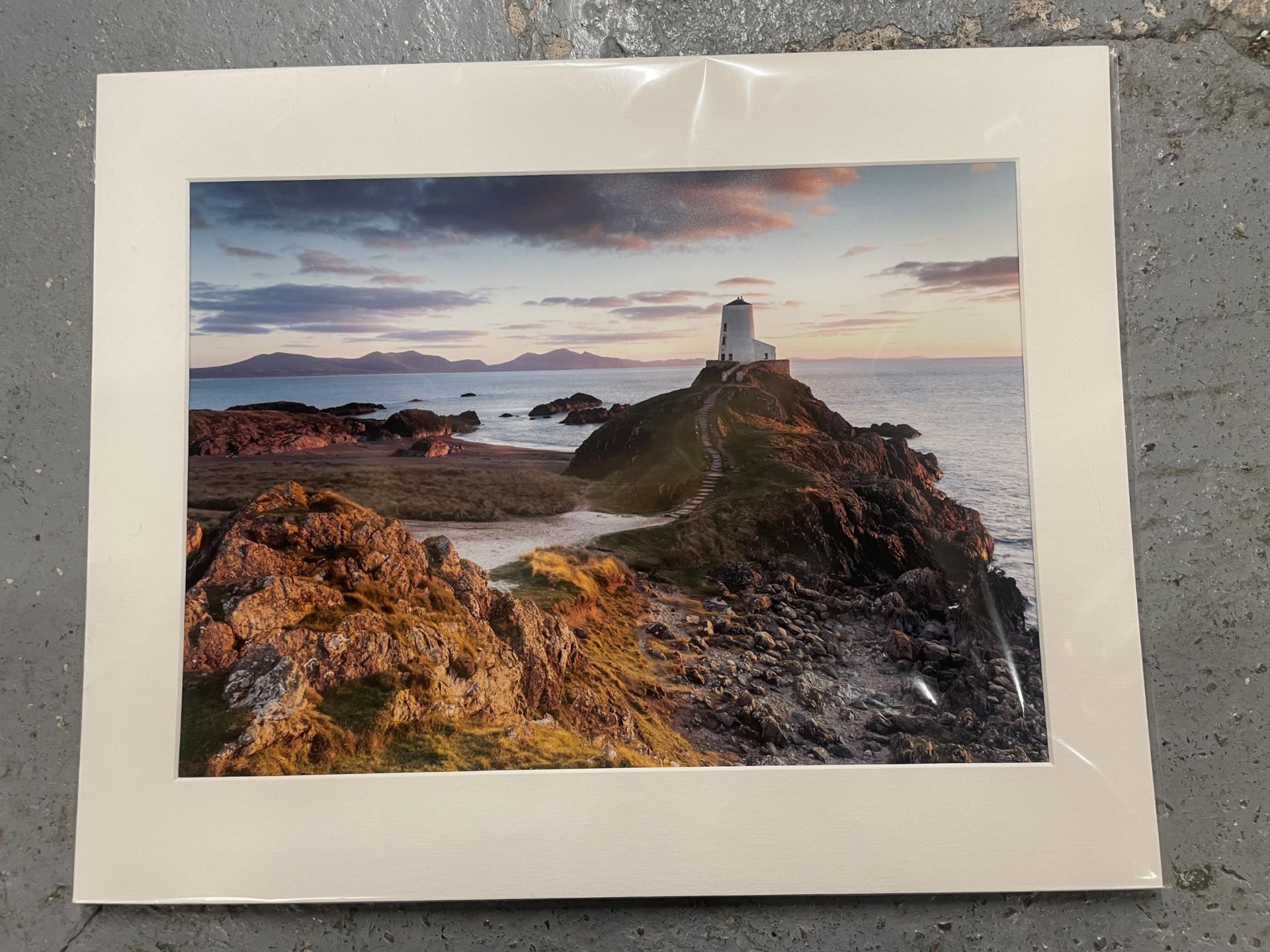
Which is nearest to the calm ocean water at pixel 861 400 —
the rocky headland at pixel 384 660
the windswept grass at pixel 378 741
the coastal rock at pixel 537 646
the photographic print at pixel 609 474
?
the photographic print at pixel 609 474

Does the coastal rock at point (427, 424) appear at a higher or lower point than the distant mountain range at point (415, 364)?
A: lower

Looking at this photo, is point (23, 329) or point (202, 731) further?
point (23, 329)

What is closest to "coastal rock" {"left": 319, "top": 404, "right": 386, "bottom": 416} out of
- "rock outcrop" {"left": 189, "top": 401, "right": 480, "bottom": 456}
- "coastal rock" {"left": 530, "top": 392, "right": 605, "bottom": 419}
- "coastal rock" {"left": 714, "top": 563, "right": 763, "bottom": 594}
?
"rock outcrop" {"left": 189, "top": 401, "right": 480, "bottom": 456}

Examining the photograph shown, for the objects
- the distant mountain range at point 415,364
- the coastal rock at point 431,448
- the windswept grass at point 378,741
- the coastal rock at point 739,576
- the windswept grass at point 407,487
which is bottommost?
the windswept grass at point 378,741

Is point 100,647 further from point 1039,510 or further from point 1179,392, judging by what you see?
point 1179,392

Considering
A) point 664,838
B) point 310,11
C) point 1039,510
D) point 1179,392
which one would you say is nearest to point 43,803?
point 664,838

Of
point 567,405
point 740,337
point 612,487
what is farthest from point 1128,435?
point 567,405

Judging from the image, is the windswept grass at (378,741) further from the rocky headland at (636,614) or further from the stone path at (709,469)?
the stone path at (709,469)

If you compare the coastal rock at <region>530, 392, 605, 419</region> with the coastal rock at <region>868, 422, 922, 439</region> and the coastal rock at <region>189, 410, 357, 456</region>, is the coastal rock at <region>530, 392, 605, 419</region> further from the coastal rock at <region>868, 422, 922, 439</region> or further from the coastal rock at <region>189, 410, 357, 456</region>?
the coastal rock at <region>868, 422, 922, 439</region>
